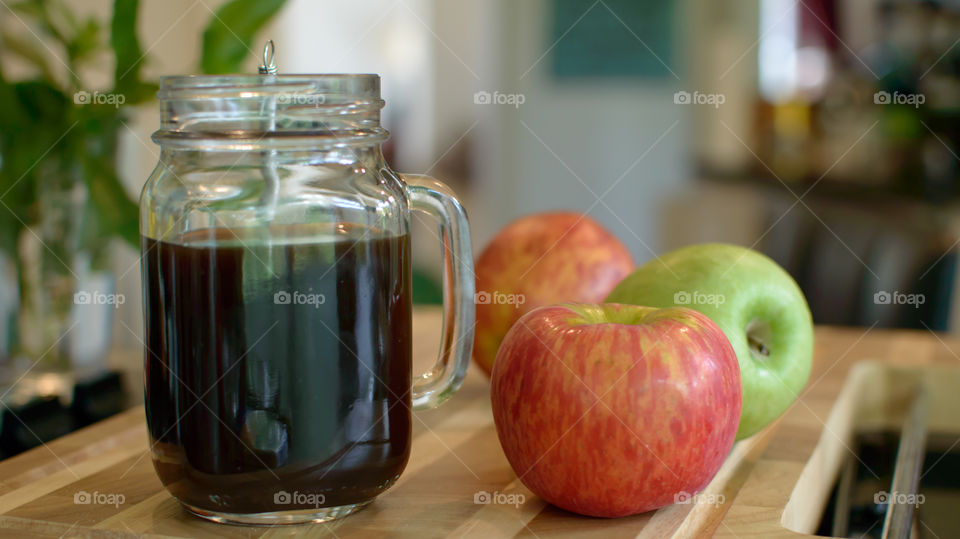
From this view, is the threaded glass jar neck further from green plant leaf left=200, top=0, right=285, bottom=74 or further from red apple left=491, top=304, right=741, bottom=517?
green plant leaf left=200, top=0, right=285, bottom=74

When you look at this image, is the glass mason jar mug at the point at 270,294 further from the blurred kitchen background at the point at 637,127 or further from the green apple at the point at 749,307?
the blurred kitchen background at the point at 637,127

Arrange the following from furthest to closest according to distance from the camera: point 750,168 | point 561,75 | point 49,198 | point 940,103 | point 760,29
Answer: point 561,75
point 760,29
point 750,168
point 940,103
point 49,198

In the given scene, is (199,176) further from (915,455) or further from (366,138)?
(915,455)

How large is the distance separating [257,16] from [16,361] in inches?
16.8

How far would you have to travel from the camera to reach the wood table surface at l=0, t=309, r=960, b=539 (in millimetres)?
572

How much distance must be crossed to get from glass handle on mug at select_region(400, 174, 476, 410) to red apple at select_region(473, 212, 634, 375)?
8.6 inches

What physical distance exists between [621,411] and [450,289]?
15cm

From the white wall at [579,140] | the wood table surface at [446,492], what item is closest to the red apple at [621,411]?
the wood table surface at [446,492]

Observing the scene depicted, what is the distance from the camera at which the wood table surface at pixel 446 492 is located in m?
0.57

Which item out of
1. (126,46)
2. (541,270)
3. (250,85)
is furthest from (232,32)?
(250,85)

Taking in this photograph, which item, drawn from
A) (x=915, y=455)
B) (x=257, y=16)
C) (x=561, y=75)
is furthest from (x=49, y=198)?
(x=561, y=75)

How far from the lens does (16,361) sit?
3.28ft

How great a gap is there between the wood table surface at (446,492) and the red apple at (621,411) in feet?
0.08

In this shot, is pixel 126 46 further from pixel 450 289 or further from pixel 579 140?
pixel 579 140
